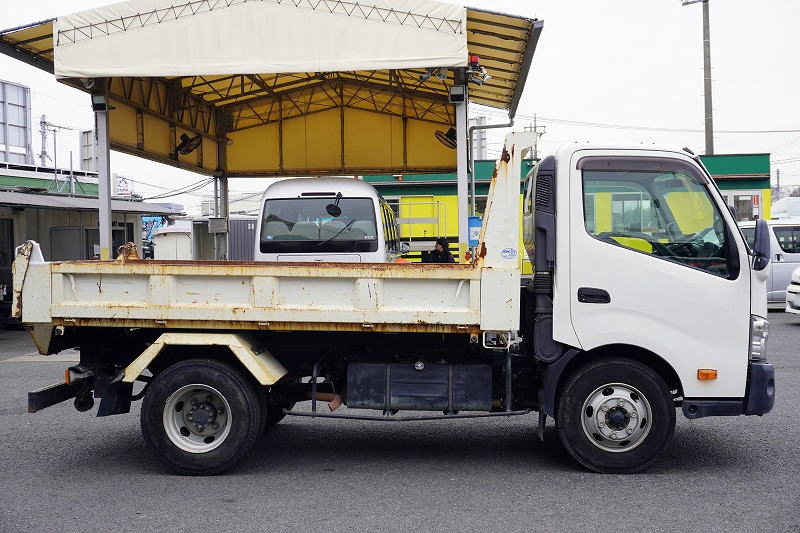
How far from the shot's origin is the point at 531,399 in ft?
20.6

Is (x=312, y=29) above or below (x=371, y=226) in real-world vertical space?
above

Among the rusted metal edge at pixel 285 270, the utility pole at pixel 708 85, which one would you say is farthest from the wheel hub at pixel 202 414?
the utility pole at pixel 708 85

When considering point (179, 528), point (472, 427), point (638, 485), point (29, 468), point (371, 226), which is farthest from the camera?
point (371, 226)

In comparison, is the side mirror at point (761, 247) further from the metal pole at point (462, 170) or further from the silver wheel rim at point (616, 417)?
the metal pole at point (462, 170)

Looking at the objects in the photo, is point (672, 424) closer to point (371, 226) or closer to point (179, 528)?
point (179, 528)

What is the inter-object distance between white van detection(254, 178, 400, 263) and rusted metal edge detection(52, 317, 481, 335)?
3.37 metres

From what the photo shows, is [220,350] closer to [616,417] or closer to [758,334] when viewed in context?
[616,417]

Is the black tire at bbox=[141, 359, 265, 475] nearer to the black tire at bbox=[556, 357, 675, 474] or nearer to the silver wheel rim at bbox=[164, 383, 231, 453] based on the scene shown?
the silver wheel rim at bbox=[164, 383, 231, 453]

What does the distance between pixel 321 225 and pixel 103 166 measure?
2518 millimetres

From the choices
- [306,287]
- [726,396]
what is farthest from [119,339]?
[726,396]

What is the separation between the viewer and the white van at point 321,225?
30.7 ft

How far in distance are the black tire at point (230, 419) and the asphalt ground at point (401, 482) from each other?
149mm

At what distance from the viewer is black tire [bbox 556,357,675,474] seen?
5.81 metres

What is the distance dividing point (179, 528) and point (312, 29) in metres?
4.90
